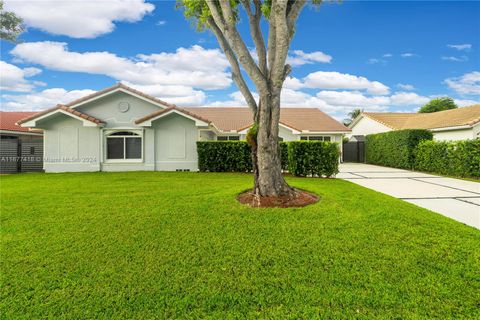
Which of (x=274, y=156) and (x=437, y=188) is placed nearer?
(x=274, y=156)

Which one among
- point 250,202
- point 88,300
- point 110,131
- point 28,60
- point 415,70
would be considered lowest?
point 88,300

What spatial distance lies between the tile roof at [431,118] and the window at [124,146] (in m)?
20.7

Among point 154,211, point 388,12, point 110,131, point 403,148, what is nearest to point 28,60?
point 110,131

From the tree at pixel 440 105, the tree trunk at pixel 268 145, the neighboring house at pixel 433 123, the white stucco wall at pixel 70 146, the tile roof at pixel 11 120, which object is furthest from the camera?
the tree at pixel 440 105

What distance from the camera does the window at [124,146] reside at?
1518 centimetres

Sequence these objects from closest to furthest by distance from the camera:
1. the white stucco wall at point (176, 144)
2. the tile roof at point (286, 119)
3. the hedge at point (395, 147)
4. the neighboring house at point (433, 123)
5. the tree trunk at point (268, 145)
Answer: the tree trunk at point (268, 145) → the white stucco wall at point (176, 144) → the neighboring house at point (433, 123) → the hedge at point (395, 147) → the tile roof at point (286, 119)

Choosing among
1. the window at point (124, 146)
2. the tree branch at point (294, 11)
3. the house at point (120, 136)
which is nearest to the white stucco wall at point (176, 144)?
the house at point (120, 136)

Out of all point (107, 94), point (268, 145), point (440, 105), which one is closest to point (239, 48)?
point (268, 145)

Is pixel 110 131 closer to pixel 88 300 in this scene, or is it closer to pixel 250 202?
pixel 250 202

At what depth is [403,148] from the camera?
17859 mm

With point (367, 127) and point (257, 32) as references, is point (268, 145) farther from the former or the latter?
point (367, 127)

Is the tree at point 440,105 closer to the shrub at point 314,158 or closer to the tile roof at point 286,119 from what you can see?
the tile roof at point 286,119

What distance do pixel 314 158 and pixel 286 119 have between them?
13328 mm

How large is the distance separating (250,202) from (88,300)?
4.15 m
